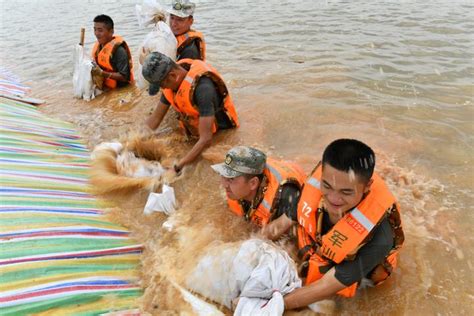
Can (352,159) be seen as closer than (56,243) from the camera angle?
Yes

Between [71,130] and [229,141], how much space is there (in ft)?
7.72

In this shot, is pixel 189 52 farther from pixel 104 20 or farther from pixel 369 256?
pixel 369 256

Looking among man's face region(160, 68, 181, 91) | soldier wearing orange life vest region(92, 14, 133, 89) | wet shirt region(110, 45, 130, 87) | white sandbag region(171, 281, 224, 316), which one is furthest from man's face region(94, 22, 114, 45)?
white sandbag region(171, 281, 224, 316)

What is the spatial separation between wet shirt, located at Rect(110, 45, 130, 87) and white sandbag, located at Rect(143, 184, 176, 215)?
12.9 feet

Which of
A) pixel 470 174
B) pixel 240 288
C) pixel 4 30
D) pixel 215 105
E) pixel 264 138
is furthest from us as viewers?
pixel 4 30

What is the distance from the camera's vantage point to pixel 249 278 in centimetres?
244

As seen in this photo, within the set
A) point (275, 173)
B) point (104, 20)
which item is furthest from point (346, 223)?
point (104, 20)

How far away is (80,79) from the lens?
661 centimetres

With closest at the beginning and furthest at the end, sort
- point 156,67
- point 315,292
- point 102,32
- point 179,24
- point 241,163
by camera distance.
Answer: point 315,292 < point 241,163 < point 156,67 < point 179,24 < point 102,32

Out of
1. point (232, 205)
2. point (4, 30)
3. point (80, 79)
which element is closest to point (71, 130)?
point (80, 79)

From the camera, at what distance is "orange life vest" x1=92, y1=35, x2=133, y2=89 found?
6512mm

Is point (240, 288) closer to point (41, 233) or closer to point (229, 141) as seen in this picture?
point (41, 233)

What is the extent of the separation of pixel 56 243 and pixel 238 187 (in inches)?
58.7

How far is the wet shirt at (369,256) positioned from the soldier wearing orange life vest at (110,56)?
5.70 meters
